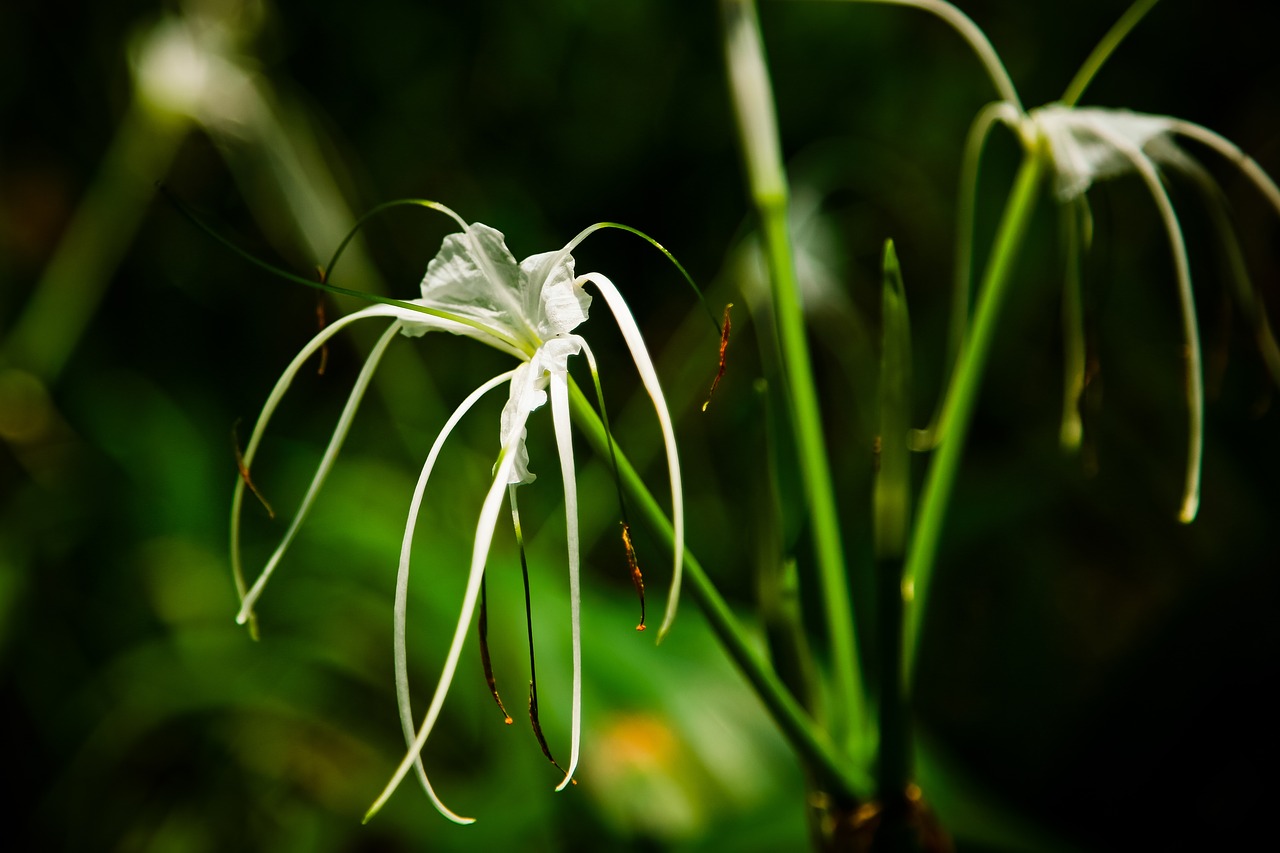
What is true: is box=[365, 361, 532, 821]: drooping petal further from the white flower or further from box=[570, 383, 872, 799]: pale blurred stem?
the white flower

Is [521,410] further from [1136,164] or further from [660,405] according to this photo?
[1136,164]

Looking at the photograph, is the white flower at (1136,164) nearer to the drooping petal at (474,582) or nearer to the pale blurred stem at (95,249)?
the drooping petal at (474,582)

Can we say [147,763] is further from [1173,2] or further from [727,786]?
[1173,2]

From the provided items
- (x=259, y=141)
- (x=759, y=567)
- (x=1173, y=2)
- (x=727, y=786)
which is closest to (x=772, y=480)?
(x=759, y=567)

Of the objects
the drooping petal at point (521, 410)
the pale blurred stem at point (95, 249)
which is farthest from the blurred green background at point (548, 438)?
the drooping petal at point (521, 410)

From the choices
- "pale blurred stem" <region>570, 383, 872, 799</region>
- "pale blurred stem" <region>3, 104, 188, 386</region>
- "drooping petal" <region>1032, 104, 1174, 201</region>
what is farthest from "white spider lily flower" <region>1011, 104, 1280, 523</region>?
"pale blurred stem" <region>3, 104, 188, 386</region>
